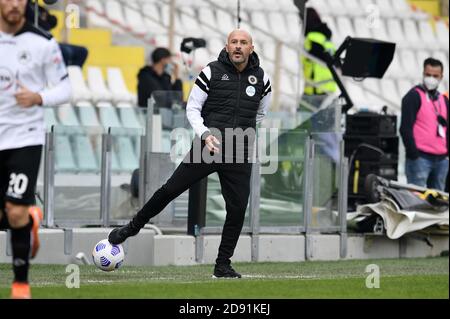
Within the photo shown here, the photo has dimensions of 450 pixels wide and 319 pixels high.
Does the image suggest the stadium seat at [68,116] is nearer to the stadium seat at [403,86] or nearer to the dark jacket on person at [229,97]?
the dark jacket on person at [229,97]

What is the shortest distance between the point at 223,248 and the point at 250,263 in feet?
10.2

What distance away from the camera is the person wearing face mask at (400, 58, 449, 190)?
56.8 feet

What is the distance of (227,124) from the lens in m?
12.0

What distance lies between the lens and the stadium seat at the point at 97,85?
2181 centimetres

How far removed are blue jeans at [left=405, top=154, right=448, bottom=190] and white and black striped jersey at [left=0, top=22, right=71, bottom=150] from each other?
28.4 feet

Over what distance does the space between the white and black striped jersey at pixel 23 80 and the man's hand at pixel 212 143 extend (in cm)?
223

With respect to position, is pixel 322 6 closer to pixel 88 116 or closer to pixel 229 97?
pixel 88 116

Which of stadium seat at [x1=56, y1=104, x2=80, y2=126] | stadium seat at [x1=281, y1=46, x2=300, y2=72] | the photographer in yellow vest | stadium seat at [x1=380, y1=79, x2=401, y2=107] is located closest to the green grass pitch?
stadium seat at [x1=56, y1=104, x2=80, y2=126]

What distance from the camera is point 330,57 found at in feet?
57.3

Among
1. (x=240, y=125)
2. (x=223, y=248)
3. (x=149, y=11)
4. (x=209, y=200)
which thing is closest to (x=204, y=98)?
(x=240, y=125)

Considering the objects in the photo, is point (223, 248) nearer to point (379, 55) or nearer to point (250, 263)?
point (250, 263)

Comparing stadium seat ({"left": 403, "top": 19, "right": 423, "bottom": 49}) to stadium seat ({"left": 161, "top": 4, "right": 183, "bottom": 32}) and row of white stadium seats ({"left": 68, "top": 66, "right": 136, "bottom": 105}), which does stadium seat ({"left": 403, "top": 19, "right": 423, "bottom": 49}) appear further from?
row of white stadium seats ({"left": 68, "top": 66, "right": 136, "bottom": 105})

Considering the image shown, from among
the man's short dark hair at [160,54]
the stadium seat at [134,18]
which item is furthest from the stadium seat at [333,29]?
the man's short dark hair at [160,54]

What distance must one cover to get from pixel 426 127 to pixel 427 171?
0.53 meters
